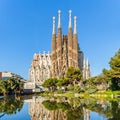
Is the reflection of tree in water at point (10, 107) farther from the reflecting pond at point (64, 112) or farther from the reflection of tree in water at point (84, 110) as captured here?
the reflection of tree in water at point (84, 110)

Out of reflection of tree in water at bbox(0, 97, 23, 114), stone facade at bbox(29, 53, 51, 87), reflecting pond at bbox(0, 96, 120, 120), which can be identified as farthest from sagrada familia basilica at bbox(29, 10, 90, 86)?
reflecting pond at bbox(0, 96, 120, 120)

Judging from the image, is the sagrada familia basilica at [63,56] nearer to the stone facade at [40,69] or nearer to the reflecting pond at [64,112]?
the stone facade at [40,69]

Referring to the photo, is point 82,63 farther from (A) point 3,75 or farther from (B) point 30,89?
(A) point 3,75

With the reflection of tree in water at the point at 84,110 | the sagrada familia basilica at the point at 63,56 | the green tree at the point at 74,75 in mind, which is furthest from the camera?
the sagrada familia basilica at the point at 63,56

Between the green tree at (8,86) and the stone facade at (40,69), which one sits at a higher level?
the stone facade at (40,69)

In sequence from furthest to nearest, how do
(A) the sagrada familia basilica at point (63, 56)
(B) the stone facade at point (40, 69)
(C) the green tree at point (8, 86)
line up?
(B) the stone facade at point (40, 69)
(A) the sagrada familia basilica at point (63, 56)
(C) the green tree at point (8, 86)

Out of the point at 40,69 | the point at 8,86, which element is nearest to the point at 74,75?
the point at 8,86

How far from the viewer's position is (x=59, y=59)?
127375 mm

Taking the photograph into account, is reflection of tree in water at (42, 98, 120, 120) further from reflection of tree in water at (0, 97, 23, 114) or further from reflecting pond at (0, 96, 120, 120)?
reflection of tree in water at (0, 97, 23, 114)

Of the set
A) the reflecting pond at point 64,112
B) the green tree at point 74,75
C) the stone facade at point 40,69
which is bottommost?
the reflecting pond at point 64,112

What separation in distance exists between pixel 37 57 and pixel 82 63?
23108 millimetres

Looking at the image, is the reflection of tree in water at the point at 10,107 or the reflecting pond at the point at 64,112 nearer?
the reflecting pond at the point at 64,112

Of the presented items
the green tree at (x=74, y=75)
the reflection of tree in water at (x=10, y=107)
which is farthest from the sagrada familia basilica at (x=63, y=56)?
the reflection of tree in water at (x=10, y=107)

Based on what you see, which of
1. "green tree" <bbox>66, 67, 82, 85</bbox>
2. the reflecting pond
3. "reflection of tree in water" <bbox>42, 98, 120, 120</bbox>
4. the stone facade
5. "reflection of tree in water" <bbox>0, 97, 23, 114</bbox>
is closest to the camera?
"reflection of tree in water" <bbox>42, 98, 120, 120</bbox>
